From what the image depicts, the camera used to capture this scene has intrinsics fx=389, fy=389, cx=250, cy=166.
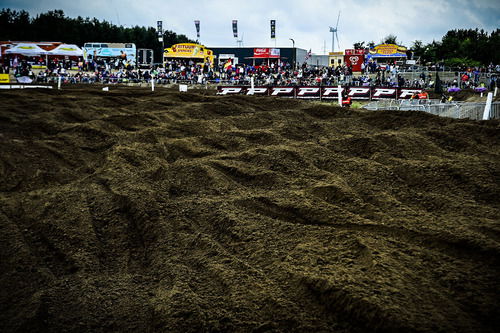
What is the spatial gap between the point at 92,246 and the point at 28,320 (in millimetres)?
1529

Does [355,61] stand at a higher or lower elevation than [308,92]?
higher

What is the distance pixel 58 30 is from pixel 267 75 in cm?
5650

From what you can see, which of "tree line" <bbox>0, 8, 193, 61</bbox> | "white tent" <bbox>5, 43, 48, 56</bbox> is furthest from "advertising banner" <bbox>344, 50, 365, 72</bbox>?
"tree line" <bbox>0, 8, 193, 61</bbox>

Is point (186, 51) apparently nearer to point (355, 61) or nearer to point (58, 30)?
point (355, 61)

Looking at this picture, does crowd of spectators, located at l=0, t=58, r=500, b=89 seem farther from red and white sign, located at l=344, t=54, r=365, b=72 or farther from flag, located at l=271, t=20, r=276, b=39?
flag, located at l=271, t=20, r=276, b=39

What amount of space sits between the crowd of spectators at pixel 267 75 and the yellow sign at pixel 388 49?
11290 millimetres

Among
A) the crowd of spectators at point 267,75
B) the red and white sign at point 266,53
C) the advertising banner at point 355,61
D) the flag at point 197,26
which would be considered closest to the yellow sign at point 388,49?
the crowd of spectators at point 267,75

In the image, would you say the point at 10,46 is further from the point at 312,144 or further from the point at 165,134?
the point at 312,144

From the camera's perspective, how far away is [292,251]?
183 inches

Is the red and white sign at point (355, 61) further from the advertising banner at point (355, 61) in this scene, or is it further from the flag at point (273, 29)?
the flag at point (273, 29)

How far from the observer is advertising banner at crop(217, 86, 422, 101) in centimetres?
2488

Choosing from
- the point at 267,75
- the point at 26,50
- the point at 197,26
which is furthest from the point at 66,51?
the point at 267,75

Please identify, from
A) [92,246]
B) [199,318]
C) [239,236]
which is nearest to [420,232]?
[239,236]

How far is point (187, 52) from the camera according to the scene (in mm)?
54688
